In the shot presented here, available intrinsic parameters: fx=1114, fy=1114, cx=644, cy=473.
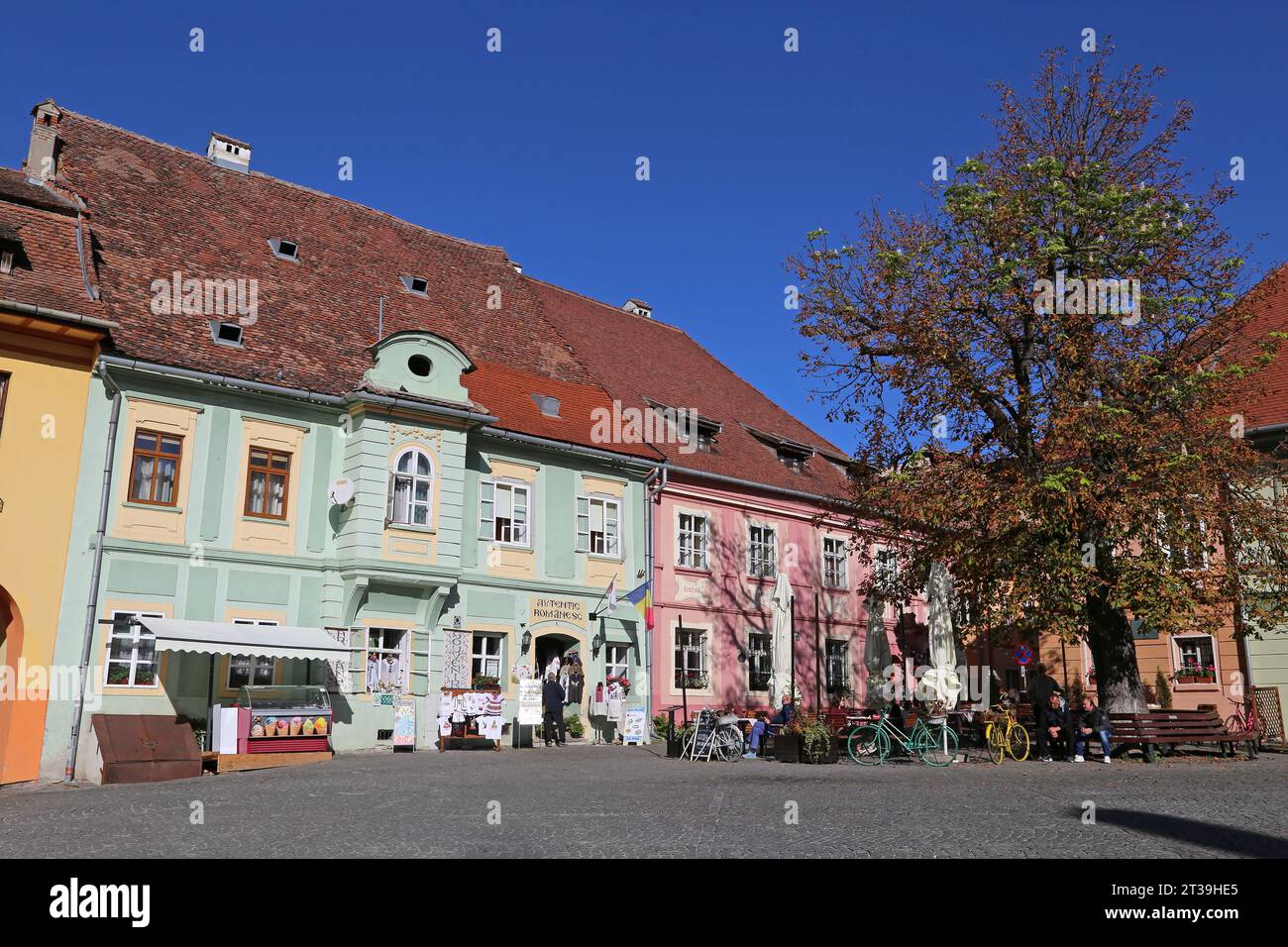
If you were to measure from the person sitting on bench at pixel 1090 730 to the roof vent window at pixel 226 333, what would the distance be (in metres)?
17.6

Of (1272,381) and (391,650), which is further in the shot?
(1272,381)

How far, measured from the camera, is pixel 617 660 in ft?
89.3

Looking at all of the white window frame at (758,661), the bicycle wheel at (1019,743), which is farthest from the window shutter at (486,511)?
the bicycle wheel at (1019,743)

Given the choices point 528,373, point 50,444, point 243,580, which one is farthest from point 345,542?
point 528,373

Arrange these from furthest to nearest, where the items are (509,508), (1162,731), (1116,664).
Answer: (509,508) < (1116,664) < (1162,731)

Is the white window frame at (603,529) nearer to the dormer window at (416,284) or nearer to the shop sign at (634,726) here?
the shop sign at (634,726)

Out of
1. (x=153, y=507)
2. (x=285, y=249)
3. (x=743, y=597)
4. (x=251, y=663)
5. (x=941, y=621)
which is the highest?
(x=285, y=249)

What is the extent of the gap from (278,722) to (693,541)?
13060mm

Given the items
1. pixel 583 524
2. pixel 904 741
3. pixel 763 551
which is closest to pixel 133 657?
pixel 583 524

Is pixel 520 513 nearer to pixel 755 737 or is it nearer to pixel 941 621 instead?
pixel 755 737

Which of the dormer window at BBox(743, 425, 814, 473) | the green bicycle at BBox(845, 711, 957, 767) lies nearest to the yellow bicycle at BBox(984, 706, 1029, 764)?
the green bicycle at BBox(845, 711, 957, 767)

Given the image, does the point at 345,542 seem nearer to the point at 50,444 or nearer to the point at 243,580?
the point at 243,580

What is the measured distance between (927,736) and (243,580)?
13.0 metres

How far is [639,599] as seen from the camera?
26.2 metres
